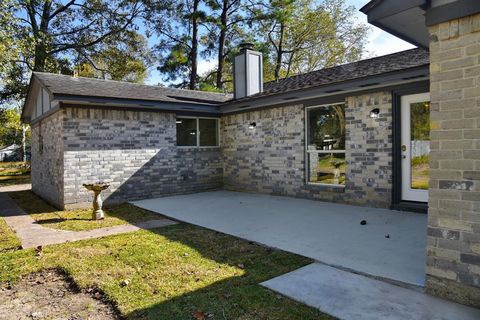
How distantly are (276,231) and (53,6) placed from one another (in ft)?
68.1

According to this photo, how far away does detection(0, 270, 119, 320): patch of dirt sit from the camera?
121 inches

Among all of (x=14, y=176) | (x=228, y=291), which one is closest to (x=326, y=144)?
(x=228, y=291)

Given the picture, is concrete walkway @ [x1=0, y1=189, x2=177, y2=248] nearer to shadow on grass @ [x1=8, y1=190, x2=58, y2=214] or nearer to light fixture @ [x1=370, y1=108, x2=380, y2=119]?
shadow on grass @ [x1=8, y1=190, x2=58, y2=214]

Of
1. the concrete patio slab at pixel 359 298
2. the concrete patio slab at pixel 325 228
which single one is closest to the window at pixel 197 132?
the concrete patio slab at pixel 325 228

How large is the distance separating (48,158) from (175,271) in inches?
318

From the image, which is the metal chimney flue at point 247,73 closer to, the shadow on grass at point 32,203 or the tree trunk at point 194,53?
the shadow on grass at point 32,203

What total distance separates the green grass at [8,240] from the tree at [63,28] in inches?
509

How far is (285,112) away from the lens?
9.49m

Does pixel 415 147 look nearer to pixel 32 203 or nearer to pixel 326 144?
pixel 326 144

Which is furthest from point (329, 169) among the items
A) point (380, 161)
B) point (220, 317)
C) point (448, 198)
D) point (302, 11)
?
point (302, 11)

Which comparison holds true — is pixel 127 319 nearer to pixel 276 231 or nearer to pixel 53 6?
pixel 276 231

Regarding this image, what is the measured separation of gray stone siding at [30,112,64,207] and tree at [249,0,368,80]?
15.9 metres

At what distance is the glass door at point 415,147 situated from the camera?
6.87 m

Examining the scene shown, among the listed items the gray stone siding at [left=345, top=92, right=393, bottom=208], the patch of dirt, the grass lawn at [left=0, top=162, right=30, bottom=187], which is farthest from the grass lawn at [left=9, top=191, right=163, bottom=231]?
the grass lawn at [left=0, top=162, right=30, bottom=187]
